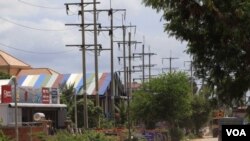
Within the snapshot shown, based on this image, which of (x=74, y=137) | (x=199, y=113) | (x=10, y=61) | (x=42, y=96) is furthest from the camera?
(x=10, y=61)

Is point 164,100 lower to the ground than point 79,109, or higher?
higher

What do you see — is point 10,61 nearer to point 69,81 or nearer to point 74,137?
point 69,81

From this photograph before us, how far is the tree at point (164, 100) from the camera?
55.6 metres

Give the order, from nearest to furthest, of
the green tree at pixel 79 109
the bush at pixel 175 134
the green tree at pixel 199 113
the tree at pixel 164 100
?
1. the tree at pixel 164 100
2. the green tree at pixel 79 109
3. the bush at pixel 175 134
4. the green tree at pixel 199 113

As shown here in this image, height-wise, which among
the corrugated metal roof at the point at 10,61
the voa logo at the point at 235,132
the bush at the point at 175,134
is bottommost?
the bush at the point at 175,134

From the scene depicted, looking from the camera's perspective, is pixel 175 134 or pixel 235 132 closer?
pixel 235 132

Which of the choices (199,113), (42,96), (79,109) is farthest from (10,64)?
(42,96)

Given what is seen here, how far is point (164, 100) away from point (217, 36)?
42.2m

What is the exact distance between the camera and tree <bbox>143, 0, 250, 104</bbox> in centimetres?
1203

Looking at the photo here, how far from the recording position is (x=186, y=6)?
12.3 metres

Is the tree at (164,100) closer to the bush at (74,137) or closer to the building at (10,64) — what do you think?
Result: the bush at (74,137)

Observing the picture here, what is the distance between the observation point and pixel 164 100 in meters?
55.5

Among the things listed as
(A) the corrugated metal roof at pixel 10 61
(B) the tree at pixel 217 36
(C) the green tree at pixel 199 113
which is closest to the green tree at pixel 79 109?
(C) the green tree at pixel 199 113

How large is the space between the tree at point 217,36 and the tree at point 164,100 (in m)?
40.4
